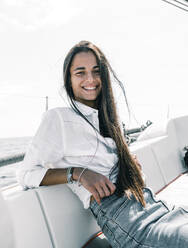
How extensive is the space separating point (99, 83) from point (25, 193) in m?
0.63

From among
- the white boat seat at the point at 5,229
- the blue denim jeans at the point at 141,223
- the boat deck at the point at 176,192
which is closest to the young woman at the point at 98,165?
the blue denim jeans at the point at 141,223

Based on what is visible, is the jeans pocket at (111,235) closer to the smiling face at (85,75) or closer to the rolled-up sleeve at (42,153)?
the rolled-up sleeve at (42,153)

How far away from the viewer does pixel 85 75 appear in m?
1.17

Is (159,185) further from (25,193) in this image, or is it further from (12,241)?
(12,241)

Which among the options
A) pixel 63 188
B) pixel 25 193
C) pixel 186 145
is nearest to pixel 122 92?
pixel 63 188

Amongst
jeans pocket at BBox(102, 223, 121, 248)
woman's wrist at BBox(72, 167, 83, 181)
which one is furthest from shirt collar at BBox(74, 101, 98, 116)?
jeans pocket at BBox(102, 223, 121, 248)

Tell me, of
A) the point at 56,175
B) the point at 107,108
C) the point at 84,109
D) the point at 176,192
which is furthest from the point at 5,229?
the point at 176,192

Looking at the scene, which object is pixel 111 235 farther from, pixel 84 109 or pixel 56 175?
pixel 84 109

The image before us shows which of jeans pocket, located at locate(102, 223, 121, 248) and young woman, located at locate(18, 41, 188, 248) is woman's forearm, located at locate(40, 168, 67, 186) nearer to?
young woman, located at locate(18, 41, 188, 248)

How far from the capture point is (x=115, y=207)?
0.87m

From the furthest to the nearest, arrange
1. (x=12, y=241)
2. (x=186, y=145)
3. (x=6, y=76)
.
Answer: (x=6, y=76)
(x=186, y=145)
(x=12, y=241)

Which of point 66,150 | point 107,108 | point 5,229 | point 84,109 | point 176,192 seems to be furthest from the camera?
point 176,192

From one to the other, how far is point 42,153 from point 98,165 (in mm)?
244

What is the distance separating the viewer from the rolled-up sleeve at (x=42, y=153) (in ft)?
2.93
